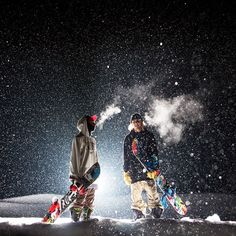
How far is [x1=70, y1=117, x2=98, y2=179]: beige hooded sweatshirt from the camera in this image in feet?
18.4

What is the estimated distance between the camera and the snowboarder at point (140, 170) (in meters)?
6.12

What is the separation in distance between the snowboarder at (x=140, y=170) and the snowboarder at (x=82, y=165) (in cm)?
96

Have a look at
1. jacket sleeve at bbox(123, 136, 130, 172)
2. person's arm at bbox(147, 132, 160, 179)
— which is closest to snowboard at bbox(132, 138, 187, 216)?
person's arm at bbox(147, 132, 160, 179)

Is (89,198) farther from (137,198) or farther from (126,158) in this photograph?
(126,158)

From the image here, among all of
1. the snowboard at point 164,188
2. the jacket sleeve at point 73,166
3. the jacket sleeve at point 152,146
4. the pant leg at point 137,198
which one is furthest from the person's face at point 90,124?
the pant leg at point 137,198

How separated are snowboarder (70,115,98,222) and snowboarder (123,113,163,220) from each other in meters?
0.96

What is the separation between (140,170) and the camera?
6254 mm

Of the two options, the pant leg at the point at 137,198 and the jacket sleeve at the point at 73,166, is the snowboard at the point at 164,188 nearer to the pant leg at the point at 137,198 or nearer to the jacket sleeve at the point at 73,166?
the pant leg at the point at 137,198

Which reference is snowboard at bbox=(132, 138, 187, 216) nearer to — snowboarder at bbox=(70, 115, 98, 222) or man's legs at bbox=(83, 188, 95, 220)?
snowboarder at bbox=(70, 115, 98, 222)

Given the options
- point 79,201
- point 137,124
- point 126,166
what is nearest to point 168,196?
point 126,166

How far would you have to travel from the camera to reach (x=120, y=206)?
12.2m

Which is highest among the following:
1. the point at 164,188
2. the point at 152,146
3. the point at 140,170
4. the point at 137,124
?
the point at 137,124

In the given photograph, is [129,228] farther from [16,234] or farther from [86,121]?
[86,121]

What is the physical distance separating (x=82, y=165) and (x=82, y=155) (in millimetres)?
207
